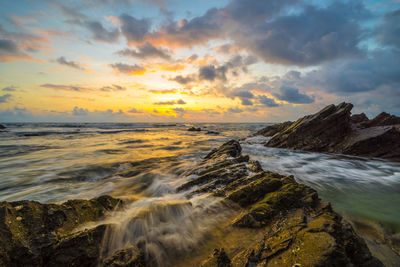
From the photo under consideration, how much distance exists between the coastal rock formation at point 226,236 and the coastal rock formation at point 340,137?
1188 cm

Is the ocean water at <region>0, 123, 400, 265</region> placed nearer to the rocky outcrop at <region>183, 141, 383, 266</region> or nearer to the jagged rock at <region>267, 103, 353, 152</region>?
the rocky outcrop at <region>183, 141, 383, 266</region>

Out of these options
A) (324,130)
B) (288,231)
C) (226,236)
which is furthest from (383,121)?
(226,236)

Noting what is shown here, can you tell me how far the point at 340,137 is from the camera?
13688 millimetres

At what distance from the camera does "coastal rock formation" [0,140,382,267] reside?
228 centimetres

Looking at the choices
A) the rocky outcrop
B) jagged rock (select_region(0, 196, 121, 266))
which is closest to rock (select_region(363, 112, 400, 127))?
the rocky outcrop

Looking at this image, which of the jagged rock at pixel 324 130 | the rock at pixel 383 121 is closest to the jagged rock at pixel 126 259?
the jagged rock at pixel 324 130

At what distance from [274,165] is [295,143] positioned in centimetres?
651

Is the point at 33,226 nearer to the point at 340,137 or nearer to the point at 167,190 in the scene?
the point at 167,190

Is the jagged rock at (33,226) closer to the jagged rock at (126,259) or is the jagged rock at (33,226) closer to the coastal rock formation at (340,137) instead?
the jagged rock at (126,259)

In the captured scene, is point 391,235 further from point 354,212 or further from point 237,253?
point 237,253

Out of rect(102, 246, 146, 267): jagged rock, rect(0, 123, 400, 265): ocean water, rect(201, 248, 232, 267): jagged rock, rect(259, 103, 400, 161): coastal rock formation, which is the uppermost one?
rect(259, 103, 400, 161): coastal rock formation

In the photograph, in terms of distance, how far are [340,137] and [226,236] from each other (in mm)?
14928

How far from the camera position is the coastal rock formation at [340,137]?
11688 mm

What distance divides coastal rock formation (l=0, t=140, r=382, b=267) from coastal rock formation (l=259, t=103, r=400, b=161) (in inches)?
468
